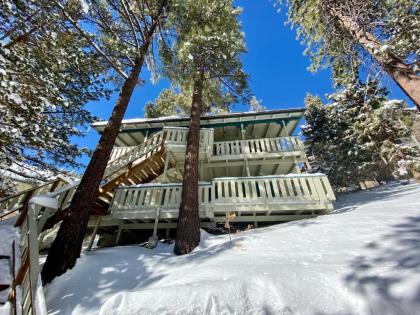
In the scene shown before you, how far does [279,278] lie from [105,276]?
306 cm

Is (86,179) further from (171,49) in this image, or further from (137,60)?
(171,49)

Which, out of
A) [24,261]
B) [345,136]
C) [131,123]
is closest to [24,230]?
Answer: [24,261]

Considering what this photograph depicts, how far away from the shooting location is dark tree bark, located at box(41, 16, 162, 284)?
12.9 ft

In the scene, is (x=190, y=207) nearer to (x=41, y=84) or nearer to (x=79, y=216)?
(x=79, y=216)

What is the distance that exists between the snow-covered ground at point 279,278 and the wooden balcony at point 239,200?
8.63 ft

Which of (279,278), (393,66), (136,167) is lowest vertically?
(279,278)

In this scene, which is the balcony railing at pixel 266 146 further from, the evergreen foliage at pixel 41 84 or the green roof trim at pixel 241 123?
the evergreen foliage at pixel 41 84

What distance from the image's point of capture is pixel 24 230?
3.82m

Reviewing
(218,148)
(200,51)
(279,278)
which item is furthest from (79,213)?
(200,51)

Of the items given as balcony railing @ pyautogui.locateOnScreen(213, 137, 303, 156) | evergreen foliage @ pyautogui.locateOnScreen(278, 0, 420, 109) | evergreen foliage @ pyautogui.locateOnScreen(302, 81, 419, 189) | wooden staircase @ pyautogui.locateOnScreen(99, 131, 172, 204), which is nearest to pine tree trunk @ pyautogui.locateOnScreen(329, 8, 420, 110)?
evergreen foliage @ pyautogui.locateOnScreen(278, 0, 420, 109)

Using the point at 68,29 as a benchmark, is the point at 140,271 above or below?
below

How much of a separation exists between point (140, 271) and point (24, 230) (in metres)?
2.24

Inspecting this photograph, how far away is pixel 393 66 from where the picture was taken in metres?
5.46

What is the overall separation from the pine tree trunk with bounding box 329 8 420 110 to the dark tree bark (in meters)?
7.18
